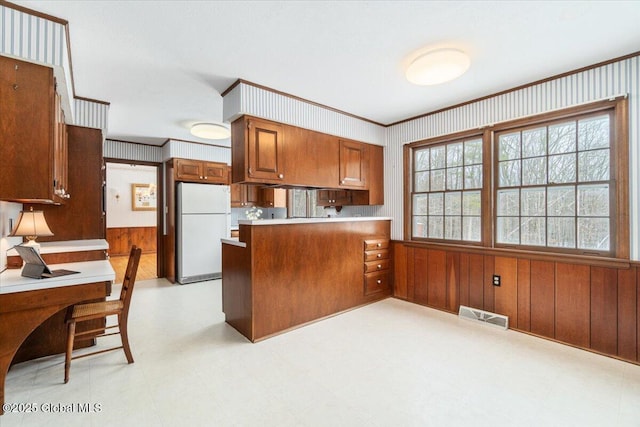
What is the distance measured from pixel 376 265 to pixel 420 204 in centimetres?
107

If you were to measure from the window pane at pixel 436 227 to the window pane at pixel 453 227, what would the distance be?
6 centimetres

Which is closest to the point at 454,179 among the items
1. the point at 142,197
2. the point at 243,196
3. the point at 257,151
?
the point at 257,151

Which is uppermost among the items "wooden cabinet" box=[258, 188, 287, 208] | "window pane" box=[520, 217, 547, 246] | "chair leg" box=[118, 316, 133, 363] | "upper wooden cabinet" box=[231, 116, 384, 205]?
"upper wooden cabinet" box=[231, 116, 384, 205]

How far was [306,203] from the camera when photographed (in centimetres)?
559

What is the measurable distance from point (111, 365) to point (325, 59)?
123 inches

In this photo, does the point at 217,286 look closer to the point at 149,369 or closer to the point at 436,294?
the point at 149,369

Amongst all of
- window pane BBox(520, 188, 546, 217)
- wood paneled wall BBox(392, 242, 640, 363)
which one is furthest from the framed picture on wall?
window pane BBox(520, 188, 546, 217)

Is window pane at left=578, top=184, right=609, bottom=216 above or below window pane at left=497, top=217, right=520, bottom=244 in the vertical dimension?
above

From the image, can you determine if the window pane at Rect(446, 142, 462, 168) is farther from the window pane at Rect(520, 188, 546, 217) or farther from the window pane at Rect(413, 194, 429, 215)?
the window pane at Rect(520, 188, 546, 217)

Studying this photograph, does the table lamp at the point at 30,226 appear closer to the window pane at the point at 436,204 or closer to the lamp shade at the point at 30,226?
the lamp shade at the point at 30,226

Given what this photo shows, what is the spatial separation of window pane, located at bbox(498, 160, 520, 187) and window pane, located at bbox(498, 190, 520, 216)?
0.09 meters

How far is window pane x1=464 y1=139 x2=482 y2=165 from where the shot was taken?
3.53m

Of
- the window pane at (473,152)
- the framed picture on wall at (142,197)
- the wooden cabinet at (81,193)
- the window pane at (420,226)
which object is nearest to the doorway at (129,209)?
the framed picture on wall at (142,197)

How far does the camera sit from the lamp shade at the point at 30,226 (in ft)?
8.07
